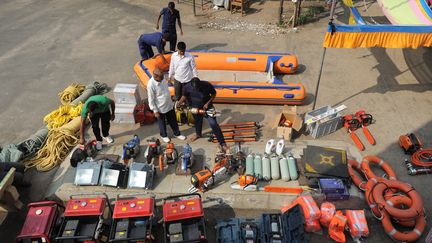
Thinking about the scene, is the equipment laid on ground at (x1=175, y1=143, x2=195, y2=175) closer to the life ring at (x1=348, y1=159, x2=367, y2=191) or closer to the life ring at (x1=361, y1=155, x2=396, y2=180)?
the life ring at (x1=348, y1=159, x2=367, y2=191)

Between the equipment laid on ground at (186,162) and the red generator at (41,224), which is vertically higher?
the red generator at (41,224)

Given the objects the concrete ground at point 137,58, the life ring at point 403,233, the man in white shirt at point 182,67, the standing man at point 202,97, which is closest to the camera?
the life ring at point 403,233

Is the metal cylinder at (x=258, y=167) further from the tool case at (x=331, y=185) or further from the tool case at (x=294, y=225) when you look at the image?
the tool case at (x=331, y=185)

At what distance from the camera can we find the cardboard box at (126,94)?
28.2 feet

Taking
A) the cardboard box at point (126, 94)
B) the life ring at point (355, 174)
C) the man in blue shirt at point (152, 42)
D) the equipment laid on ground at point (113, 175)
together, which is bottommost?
the life ring at point (355, 174)

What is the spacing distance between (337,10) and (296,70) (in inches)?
247

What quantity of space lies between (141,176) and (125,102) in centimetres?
271

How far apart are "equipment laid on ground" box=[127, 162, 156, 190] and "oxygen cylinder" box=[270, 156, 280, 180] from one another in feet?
8.43

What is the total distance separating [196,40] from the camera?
13.2m

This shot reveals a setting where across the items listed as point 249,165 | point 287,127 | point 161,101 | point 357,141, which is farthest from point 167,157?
point 357,141

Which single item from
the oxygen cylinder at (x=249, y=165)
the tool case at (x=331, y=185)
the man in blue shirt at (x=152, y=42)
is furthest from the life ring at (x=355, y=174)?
the man in blue shirt at (x=152, y=42)

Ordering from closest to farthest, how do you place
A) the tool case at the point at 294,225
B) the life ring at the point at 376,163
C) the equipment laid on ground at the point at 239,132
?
the tool case at the point at 294,225, the life ring at the point at 376,163, the equipment laid on ground at the point at 239,132

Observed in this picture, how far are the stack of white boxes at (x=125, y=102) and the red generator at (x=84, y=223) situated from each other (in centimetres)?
300

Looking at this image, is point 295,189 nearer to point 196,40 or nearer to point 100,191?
point 100,191
